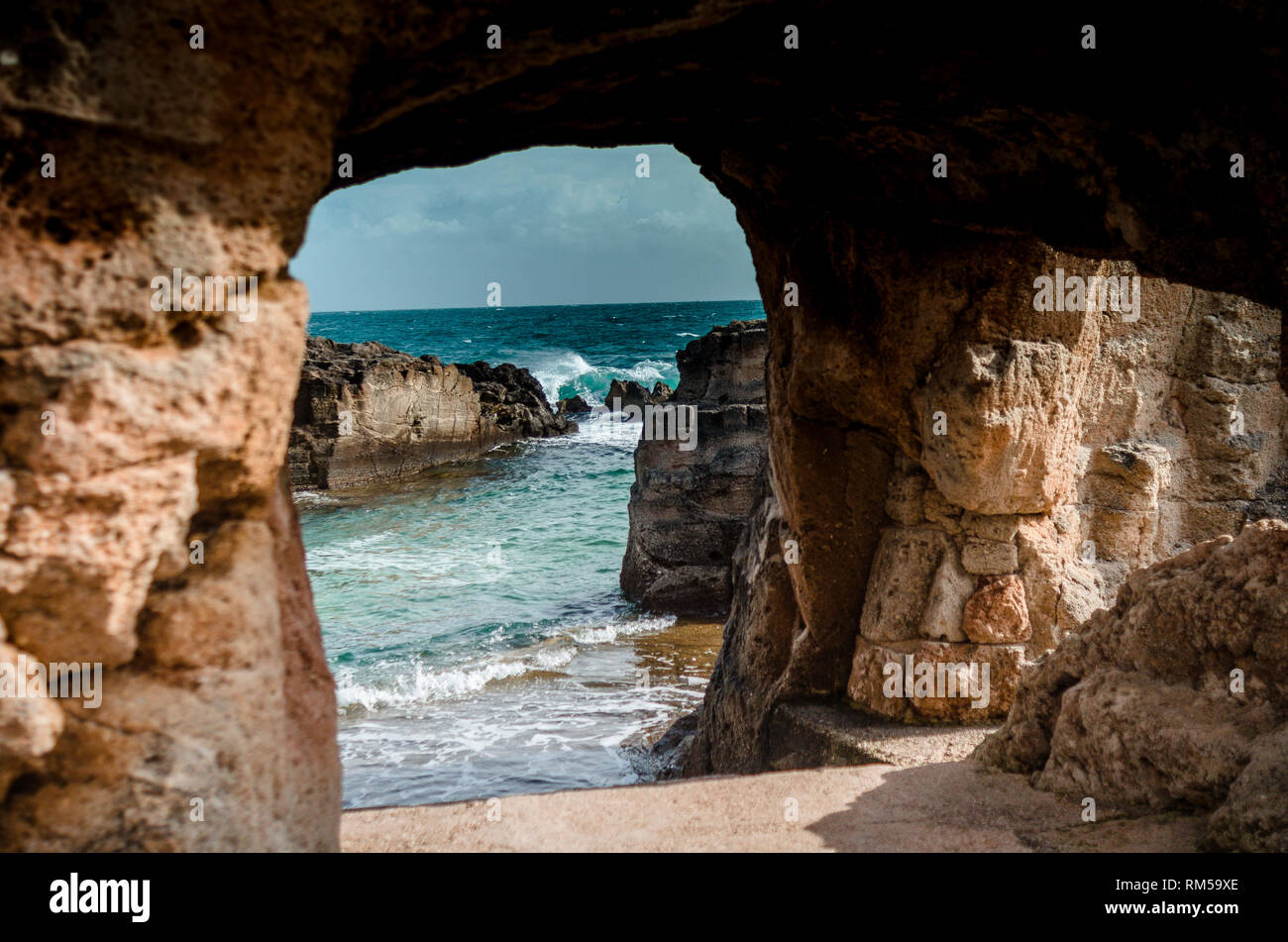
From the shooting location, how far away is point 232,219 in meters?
2.33

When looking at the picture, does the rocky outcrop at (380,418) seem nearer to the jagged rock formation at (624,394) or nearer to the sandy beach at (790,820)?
the jagged rock formation at (624,394)

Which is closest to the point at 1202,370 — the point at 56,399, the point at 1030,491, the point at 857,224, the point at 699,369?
the point at 1030,491

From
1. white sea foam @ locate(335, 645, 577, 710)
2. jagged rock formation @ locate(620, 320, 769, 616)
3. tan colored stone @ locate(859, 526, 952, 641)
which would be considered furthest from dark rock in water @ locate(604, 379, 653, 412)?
tan colored stone @ locate(859, 526, 952, 641)

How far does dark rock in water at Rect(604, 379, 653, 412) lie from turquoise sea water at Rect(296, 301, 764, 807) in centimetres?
507

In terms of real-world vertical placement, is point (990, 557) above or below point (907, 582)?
above

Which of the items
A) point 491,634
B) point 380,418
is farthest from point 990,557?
point 380,418

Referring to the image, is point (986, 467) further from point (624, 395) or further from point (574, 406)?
point (574, 406)

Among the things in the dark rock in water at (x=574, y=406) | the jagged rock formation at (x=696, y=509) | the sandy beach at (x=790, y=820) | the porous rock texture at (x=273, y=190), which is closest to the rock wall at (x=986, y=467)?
the porous rock texture at (x=273, y=190)

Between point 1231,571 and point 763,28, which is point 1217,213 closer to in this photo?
point 1231,571

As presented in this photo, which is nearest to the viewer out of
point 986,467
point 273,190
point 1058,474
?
point 273,190

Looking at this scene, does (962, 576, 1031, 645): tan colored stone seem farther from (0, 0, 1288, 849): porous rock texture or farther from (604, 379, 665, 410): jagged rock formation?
(604, 379, 665, 410): jagged rock formation

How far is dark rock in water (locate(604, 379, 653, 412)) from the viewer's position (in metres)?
31.2

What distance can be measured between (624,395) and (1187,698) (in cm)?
2941

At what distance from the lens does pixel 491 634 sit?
37.4ft
